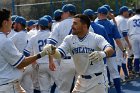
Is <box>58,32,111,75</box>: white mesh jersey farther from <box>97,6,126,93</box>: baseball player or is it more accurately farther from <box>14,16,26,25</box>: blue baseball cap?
<box>97,6,126,93</box>: baseball player

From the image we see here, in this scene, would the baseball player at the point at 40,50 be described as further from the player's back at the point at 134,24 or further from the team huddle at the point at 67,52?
the player's back at the point at 134,24

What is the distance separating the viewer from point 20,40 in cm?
757

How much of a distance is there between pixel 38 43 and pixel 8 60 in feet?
10.2

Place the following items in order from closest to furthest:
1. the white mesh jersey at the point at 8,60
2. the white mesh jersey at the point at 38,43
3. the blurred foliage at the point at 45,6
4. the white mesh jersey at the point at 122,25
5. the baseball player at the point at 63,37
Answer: the white mesh jersey at the point at 8,60 → the baseball player at the point at 63,37 → the white mesh jersey at the point at 38,43 → the white mesh jersey at the point at 122,25 → the blurred foliage at the point at 45,6

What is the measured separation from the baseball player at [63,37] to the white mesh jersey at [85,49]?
173cm

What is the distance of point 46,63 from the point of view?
7770 mm

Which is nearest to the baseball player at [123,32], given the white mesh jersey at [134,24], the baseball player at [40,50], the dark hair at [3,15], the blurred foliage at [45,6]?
the white mesh jersey at [134,24]

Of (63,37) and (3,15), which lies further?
(63,37)

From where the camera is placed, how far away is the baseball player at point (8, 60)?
4594 mm

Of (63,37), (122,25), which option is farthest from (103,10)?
(122,25)

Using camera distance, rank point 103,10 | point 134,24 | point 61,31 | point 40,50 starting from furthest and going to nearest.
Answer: point 134,24 < point 103,10 < point 40,50 < point 61,31

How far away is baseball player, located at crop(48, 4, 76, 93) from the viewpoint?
714cm

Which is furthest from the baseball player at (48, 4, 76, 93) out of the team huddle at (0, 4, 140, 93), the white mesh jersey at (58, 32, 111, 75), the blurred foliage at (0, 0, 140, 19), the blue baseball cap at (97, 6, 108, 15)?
the blurred foliage at (0, 0, 140, 19)

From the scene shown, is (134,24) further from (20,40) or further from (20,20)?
(20,40)
